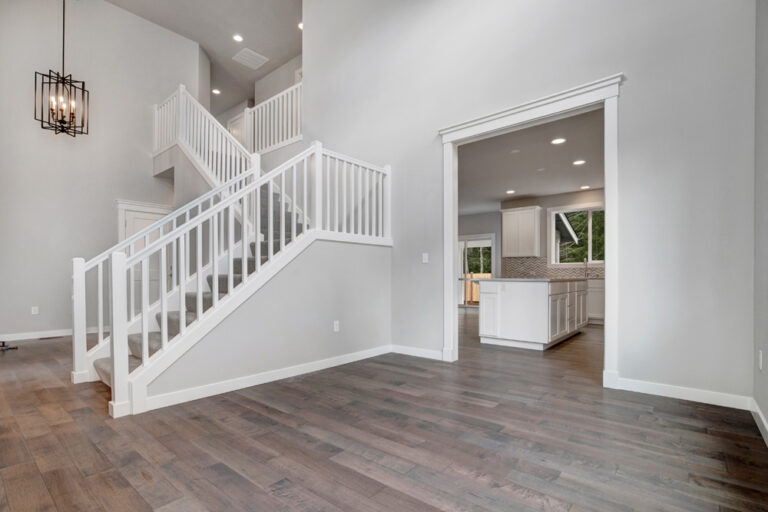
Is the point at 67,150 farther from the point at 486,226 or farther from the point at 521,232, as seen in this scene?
the point at 486,226

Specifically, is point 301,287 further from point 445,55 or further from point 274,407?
point 445,55

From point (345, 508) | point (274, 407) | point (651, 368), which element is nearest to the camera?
point (345, 508)

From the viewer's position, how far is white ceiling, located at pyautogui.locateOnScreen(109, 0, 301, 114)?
6148 mm

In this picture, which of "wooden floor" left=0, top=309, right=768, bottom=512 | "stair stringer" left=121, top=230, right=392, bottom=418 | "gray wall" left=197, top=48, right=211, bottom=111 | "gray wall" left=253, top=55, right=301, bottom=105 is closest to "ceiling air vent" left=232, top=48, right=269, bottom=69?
"gray wall" left=253, top=55, right=301, bottom=105

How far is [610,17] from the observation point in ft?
9.66

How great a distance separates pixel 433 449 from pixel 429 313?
2.14 m

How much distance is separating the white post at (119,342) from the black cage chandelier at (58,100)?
436 cm

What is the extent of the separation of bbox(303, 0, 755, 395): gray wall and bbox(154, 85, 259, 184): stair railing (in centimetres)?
283

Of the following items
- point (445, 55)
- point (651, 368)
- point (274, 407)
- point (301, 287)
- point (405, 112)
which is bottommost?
point (274, 407)

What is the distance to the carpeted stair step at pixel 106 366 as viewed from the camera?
9.11ft

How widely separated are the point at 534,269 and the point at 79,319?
8275 millimetres

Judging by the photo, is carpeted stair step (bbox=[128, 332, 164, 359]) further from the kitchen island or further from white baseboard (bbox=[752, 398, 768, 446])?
white baseboard (bbox=[752, 398, 768, 446])

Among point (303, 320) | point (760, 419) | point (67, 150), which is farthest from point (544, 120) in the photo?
point (67, 150)

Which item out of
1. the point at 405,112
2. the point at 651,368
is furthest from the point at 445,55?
the point at 651,368
